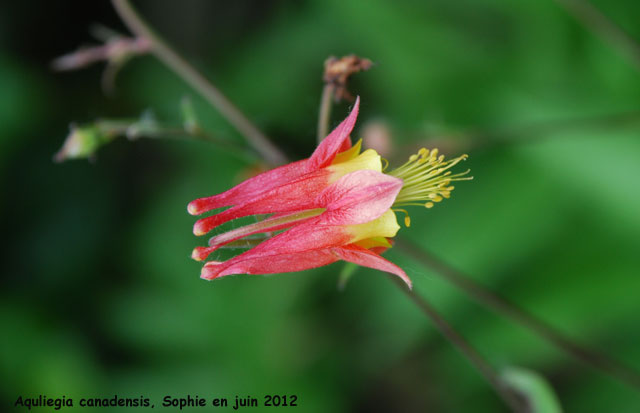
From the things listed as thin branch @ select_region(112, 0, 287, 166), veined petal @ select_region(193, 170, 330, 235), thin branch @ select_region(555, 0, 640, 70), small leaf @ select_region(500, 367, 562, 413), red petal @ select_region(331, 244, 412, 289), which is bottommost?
small leaf @ select_region(500, 367, 562, 413)

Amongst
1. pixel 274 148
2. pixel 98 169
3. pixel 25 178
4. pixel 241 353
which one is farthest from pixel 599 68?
pixel 25 178

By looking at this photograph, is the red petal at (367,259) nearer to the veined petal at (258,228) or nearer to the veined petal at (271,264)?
the veined petal at (271,264)

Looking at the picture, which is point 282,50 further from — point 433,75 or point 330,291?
point 330,291

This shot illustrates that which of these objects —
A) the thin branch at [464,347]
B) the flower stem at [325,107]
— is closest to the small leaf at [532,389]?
the thin branch at [464,347]

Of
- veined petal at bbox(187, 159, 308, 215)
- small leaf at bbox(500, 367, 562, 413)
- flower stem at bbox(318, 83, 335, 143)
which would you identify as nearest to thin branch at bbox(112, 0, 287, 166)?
flower stem at bbox(318, 83, 335, 143)

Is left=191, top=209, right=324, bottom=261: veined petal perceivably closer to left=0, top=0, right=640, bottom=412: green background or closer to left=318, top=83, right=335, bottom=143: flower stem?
left=318, top=83, right=335, bottom=143: flower stem
